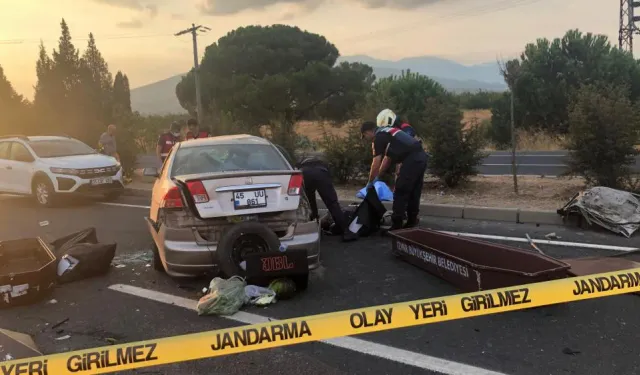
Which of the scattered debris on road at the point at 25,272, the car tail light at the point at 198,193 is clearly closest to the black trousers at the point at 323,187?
the car tail light at the point at 198,193

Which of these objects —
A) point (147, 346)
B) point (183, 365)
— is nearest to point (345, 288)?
point (183, 365)

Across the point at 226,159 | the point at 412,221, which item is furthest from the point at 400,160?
the point at 226,159

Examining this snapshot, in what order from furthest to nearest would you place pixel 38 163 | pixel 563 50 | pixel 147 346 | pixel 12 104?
1. pixel 563 50
2. pixel 12 104
3. pixel 38 163
4. pixel 147 346

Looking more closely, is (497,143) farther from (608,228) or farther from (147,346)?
(147,346)

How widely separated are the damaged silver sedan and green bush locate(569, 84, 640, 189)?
219 inches

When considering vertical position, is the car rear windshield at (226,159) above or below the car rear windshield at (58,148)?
below

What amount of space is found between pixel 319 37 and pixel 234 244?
36.2m

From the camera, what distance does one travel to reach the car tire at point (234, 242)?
4602 millimetres

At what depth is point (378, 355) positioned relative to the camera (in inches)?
137

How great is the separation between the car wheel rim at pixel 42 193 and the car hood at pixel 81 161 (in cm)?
51

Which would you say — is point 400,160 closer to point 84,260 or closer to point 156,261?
point 156,261

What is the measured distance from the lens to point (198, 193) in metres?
4.76

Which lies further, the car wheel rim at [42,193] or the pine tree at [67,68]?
the pine tree at [67,68]

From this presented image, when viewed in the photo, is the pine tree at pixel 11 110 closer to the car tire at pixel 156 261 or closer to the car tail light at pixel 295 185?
the car tire at pixel 156 261
